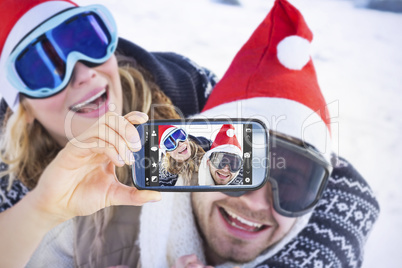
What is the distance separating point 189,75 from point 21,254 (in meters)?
0.76

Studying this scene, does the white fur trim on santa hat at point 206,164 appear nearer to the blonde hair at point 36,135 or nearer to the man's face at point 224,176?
the man's face at point 224,176

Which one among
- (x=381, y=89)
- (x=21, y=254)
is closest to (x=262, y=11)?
(x=381, y=89)

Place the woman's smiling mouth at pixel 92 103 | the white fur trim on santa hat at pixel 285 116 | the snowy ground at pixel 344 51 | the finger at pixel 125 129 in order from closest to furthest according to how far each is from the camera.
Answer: the finger at pixel 125 129 < the white fur trim on santa hat at pixel 285 116 < the woman's smiling mouth at pixel 92 103 < the snowy ground at pixel 344 51

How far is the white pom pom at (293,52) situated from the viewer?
0.94 m

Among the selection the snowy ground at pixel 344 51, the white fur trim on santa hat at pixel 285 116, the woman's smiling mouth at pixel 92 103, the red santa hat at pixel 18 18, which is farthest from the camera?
the snowy ground at pixel 344 51

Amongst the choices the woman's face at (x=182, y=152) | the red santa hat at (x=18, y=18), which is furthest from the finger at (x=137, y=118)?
the red santa hat at (x=18, y=18)

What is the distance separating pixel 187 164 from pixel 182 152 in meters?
0.03

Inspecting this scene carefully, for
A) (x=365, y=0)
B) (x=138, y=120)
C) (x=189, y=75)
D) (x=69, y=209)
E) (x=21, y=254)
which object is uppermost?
(x=365, y=0)

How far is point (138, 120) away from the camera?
0.65 meters

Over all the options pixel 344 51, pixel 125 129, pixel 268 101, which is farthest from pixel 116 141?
pixel 344 51

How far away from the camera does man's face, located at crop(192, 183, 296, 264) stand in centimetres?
103

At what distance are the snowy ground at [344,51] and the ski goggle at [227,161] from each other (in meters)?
0.61

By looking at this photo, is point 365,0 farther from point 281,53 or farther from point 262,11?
point 281,53

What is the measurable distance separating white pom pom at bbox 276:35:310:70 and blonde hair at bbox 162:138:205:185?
0.36 meters
